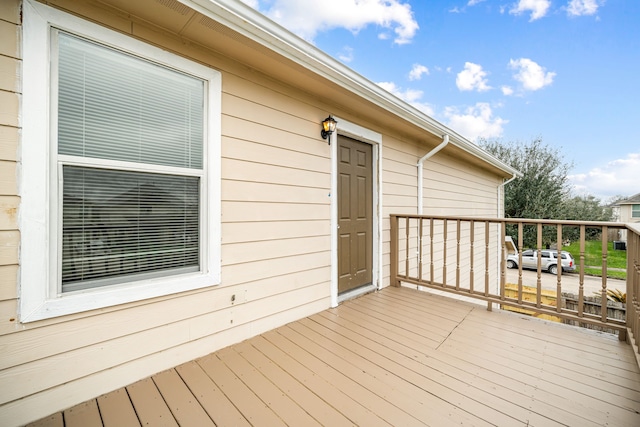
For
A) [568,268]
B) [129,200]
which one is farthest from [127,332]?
[568,268]

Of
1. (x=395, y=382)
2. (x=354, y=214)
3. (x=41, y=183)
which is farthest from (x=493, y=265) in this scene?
(x=41, y=183)

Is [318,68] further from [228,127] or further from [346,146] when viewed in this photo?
[346,146]

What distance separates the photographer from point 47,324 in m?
1.36

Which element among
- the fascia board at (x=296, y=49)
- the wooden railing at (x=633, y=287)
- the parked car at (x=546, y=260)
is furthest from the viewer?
the parked car at (x=546, y=260)

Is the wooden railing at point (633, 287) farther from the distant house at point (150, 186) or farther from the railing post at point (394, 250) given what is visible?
the distant house at point (150, 186)

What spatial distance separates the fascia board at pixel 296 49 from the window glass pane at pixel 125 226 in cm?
107

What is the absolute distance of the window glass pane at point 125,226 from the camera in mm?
1471

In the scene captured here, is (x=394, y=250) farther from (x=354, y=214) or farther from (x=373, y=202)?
(x=354, y=214)

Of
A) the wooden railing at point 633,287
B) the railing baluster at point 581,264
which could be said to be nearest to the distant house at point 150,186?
the railing baluster at point 581,264

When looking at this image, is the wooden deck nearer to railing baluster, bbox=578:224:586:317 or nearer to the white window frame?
railing baluster, bbox=578:224:586:317

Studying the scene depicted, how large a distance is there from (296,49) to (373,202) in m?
2.12

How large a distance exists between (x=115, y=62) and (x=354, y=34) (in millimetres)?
7228

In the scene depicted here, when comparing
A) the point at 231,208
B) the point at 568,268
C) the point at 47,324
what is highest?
the point at 231,208

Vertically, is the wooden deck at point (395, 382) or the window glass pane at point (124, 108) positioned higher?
the window glass pane at point (124, 108)
